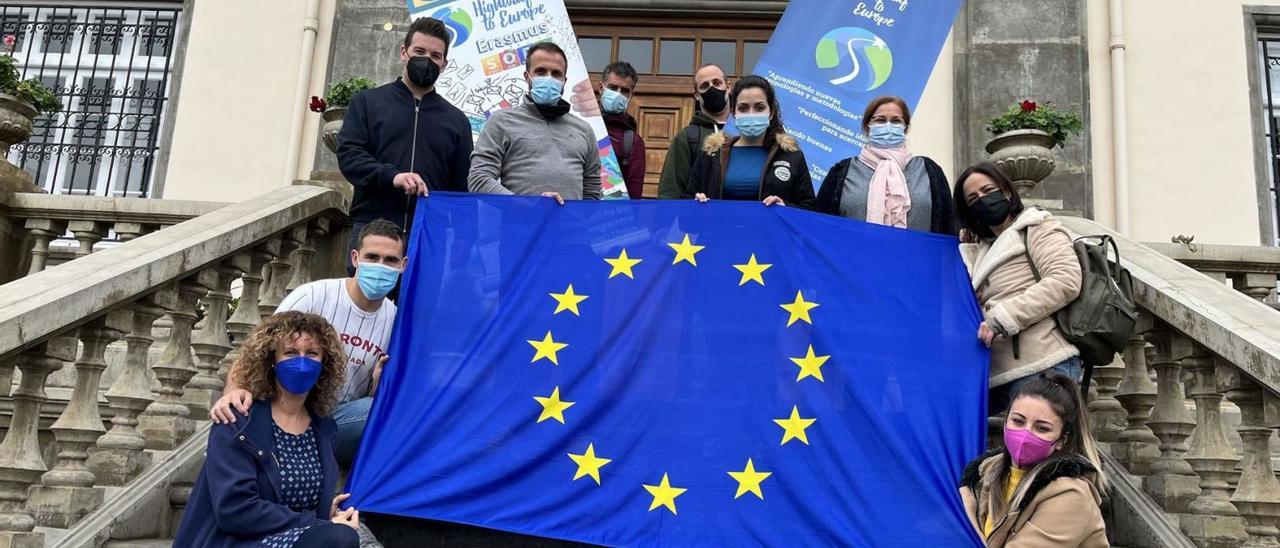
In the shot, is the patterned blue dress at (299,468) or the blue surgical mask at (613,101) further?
the blue surgical mask at (613,101)

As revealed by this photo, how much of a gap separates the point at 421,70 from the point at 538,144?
0.67 meters

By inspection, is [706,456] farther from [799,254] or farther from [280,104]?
[280,104]

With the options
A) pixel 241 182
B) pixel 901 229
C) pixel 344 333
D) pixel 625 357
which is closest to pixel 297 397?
pixel 344 333

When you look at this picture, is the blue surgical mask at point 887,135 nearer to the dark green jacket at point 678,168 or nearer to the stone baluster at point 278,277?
the dark green jacket at point 678,168

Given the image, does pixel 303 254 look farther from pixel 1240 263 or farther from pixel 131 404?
pixel 1240 263

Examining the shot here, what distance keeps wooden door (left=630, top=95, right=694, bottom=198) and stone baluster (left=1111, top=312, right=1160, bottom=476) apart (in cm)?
518

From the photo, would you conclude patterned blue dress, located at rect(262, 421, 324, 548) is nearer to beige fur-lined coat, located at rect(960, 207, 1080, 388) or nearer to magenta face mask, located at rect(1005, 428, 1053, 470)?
magenta face mask, located at rect(1005, 428, 1053, 470)

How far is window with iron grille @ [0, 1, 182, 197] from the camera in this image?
9.09 meters

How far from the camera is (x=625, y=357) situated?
3654 millimetres

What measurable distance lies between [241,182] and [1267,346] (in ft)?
26.2

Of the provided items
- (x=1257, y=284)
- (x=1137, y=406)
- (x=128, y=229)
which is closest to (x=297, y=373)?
(x=1137, y=406)

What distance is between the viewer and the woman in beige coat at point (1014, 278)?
11.7 ft

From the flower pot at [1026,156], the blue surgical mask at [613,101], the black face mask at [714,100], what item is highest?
the flower pot at [1026,156]

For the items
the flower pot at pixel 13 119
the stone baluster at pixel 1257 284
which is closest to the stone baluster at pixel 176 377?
the flower pot at pixel 13 119
